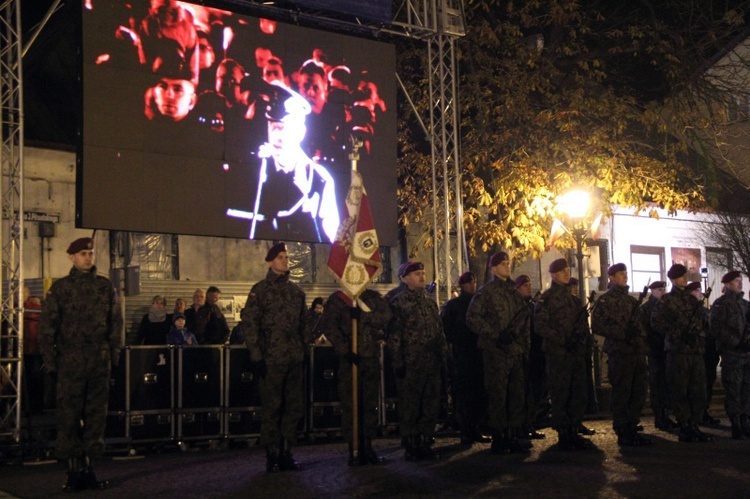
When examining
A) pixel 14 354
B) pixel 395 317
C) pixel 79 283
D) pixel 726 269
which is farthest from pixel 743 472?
pixel 726 269

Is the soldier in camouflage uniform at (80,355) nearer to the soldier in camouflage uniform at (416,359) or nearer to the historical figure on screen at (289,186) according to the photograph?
the soldier in camouflage uniform at (416,359)

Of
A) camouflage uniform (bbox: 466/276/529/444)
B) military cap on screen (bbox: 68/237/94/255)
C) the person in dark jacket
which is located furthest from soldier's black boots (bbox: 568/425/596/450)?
military cap on screen (bbox: 68/237/94/255)

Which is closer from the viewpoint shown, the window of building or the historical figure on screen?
the historical figure on screen

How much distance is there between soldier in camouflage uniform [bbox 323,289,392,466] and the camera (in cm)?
1016

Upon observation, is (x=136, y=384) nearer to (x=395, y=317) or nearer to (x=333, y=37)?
(x=395, y=317)

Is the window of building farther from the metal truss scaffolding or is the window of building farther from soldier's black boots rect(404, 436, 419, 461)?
the metal truss scaffolding

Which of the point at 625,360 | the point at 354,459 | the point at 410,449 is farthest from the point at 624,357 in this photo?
the point at 354,459

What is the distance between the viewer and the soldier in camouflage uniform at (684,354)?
11961 millimetres

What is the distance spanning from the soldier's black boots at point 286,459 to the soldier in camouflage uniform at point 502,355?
226 cm

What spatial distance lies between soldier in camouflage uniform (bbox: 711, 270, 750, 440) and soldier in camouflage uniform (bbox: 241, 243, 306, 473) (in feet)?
18.7

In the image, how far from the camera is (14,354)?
12.0m

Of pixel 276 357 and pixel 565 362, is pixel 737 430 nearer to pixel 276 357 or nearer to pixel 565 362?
pixel 565 362

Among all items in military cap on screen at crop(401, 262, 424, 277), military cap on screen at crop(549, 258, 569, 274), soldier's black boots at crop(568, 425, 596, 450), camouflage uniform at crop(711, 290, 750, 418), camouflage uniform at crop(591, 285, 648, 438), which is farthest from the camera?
camouflage uniform at crop(711, 290, 750, 418)

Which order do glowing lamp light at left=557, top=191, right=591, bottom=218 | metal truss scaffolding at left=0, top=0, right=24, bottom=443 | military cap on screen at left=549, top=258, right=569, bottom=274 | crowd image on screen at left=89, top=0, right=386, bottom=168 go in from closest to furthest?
military cap on screen at left=549, top=258, right=569, bottom=274
metal truss scaffolding at left=0, top=0, right=24, bottom=443
crowd image on screen at left=89, top=0, right=386, bottom=168
glowing lamp light at left=557, top=191, right=591, bottom=218
